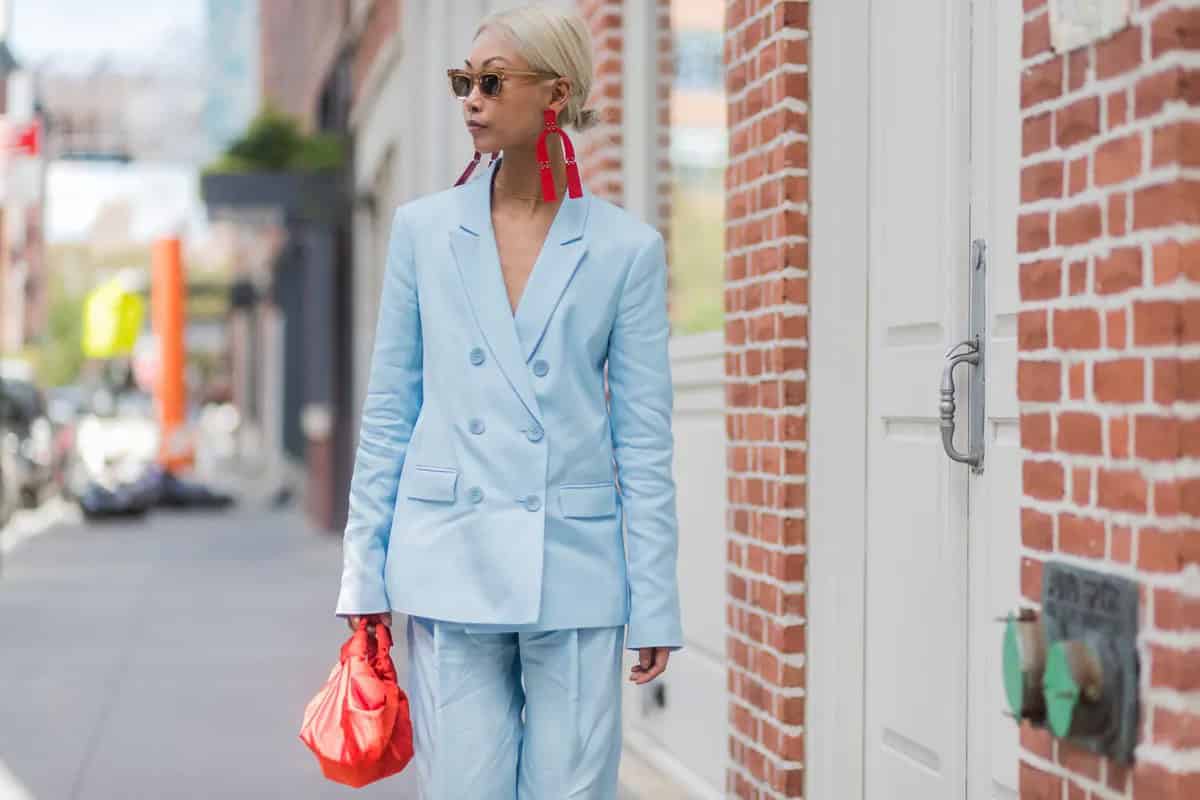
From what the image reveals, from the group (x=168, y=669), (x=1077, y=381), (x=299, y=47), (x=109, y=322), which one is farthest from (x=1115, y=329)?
(x=109, y=322)

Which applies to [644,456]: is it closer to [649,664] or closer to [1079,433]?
[649,664]

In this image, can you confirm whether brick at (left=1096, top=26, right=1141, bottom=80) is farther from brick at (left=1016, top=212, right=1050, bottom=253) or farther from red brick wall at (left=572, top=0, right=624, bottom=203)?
red brick wall at (left=572, top=0, right=624, bottom=203)

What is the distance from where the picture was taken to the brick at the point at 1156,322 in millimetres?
2592

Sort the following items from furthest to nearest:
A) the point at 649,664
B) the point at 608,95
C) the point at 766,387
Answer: the point at 608,95, the point at 766,387, the point at 649,664

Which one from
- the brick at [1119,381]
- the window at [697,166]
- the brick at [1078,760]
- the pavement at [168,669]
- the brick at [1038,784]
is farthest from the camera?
the pavement at [168,669]

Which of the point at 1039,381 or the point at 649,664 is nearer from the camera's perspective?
the point at 1039,381

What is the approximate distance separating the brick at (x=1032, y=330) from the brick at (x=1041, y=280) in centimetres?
3

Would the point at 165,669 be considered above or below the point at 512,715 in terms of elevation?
below

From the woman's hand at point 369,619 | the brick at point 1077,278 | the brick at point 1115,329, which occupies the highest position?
the brick at point 1077,278

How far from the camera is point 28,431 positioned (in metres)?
23.3

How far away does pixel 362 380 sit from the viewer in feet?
51.8

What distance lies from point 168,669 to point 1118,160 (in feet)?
23.9

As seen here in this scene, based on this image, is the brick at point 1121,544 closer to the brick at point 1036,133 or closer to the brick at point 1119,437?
the brick at point 1119,437

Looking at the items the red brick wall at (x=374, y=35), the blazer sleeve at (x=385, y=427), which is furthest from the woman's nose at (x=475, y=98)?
the red brick wall at (x=374, y=35)
